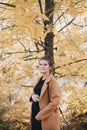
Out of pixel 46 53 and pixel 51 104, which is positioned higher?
pixel 46 53

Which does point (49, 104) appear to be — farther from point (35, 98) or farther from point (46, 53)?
point (46, 53)

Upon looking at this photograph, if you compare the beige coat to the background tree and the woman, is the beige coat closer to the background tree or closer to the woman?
the woman

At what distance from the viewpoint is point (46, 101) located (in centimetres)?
354

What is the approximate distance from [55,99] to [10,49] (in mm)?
1831

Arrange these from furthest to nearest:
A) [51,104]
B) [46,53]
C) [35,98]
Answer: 1. [46,53]
2. [35,98]
3. [51,104]

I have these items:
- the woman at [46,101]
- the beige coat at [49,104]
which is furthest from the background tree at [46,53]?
the beige coat at [49,104]

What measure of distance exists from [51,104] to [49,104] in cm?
3

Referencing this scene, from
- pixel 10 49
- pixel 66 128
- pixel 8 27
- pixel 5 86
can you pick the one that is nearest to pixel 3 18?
pixel 8 27

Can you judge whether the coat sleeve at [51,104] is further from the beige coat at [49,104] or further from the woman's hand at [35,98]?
the woman's hand at [35,98]

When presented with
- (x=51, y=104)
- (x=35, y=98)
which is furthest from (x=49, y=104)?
(x=35, y=98)

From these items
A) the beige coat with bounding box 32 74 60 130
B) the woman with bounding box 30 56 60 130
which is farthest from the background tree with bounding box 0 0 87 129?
the beige coat with bounding box 32 74 60 130

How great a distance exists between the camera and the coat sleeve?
136 inches

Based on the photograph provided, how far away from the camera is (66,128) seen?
20.3 feet

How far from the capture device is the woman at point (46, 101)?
348cm
